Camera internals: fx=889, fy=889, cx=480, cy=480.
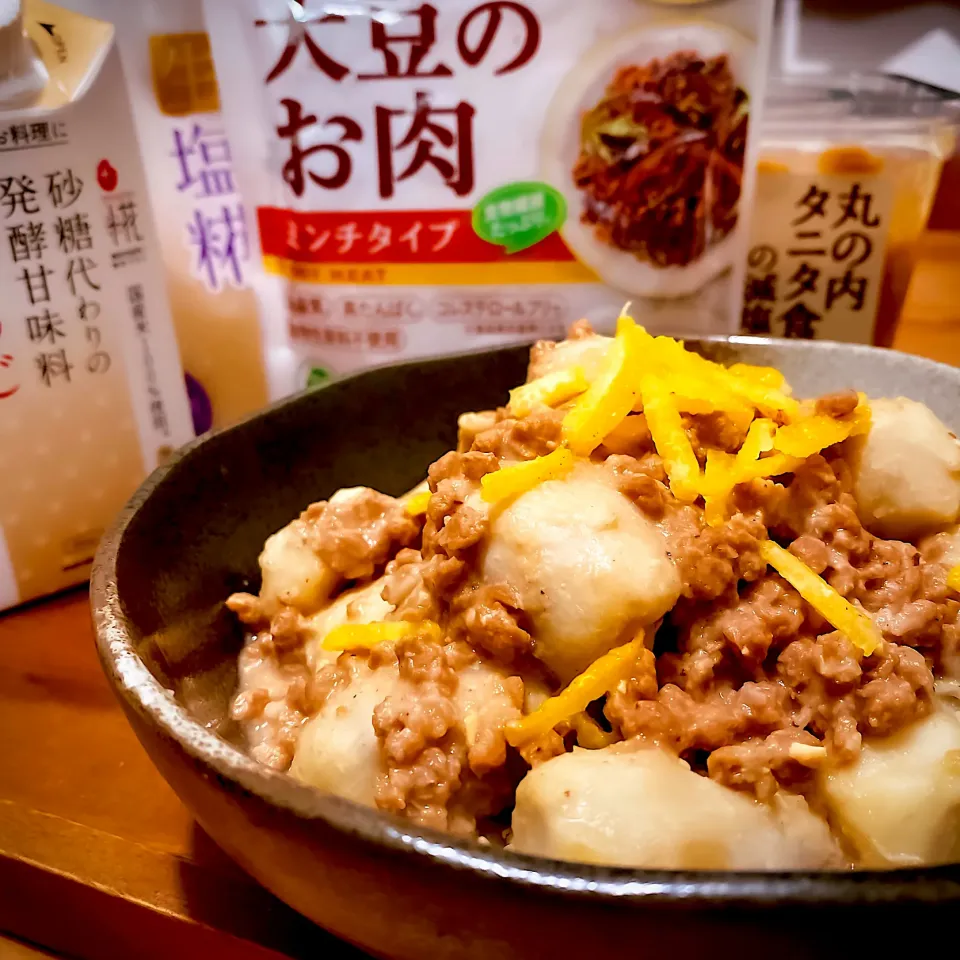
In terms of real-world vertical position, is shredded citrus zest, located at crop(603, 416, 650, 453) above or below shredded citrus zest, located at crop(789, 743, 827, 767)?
above

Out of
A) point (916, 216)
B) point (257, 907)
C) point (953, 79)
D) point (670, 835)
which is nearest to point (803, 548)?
point (670, 835)

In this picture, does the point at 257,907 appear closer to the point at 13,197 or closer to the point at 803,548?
the point at 803,548

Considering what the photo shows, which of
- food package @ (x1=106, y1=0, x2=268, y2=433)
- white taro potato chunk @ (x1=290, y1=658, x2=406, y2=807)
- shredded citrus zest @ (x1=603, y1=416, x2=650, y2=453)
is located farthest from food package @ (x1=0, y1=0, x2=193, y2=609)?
shredded citrus zest @ (x1=603, y1=416, x2=650, y2=453)

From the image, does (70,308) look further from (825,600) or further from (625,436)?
(825,600)

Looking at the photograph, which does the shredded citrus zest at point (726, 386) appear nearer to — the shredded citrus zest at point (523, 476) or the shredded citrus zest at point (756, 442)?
the shredded citrus zest at point (756, 442)

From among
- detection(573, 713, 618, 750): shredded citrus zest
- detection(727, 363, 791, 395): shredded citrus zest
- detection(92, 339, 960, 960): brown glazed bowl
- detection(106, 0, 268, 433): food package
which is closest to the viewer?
detection(92, 339, 960, 960): brown glazed bowl

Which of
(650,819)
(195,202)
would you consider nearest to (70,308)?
(195,202)

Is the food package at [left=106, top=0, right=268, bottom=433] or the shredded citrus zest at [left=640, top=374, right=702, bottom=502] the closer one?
the shredded citrus zest at [left=640, top=374, right=702, bottom=502]

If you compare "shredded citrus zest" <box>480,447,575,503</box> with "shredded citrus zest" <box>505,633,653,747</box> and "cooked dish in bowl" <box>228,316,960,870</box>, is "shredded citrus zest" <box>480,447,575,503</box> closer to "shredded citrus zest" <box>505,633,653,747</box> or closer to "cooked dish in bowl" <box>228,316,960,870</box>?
"cooked dish in bowl" <box>228,316,960,870</box>
